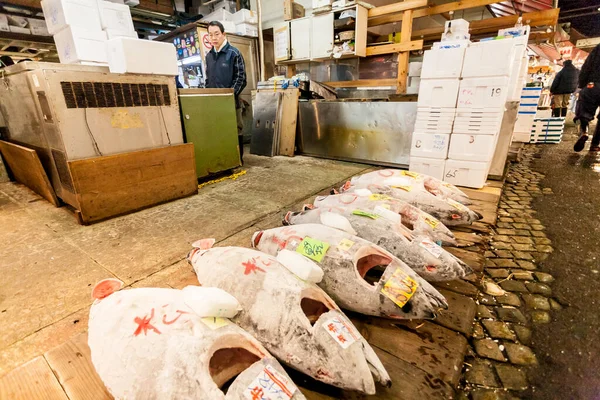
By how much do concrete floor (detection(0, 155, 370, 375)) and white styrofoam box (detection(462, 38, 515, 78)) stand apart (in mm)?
2089

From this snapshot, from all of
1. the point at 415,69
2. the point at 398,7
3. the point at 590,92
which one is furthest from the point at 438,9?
the point at 590,92

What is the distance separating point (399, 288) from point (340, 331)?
427mm

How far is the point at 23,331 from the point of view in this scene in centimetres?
153

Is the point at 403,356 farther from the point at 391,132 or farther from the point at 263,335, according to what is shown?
the point at 391,132

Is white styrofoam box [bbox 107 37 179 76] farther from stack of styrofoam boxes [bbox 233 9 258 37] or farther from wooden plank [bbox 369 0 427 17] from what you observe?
stack of styrofoam boxes [bbox 233 9 258 37]

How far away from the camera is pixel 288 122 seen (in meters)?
5.66

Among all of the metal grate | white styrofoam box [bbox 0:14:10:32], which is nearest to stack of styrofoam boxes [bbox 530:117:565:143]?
the metal grate

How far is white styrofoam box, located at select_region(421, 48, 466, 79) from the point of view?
3.29 metres

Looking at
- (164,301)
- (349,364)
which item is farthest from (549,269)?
(164,301)

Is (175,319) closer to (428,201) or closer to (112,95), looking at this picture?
(428,201)

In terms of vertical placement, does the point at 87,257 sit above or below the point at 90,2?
below

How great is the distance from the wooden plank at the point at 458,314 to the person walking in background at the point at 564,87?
30.9ft

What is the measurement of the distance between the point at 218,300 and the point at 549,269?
2.32 meters

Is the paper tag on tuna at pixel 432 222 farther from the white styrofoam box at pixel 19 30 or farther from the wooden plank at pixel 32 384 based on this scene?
the white styrofoam box at pixel 19 30
